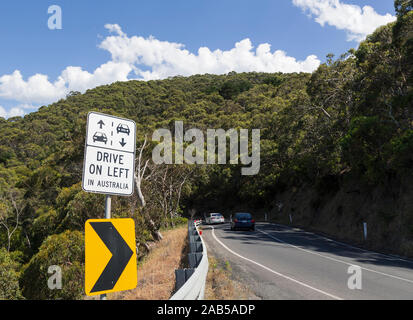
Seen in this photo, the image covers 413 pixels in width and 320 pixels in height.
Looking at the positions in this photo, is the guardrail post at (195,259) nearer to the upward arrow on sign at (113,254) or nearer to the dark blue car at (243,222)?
the upward arrow on sign at (113,254)

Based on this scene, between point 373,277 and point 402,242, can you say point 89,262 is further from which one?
point 402,242

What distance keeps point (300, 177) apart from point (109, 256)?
122 ft

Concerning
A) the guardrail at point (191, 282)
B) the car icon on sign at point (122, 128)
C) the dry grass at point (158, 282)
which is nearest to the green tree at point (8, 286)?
the dry grass at point (158, 282)

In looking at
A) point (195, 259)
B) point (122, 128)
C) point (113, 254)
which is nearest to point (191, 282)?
point (113, 254)

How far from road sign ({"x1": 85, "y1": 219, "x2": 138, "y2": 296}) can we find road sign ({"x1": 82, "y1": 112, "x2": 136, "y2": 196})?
0.46 metres

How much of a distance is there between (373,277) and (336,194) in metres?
20.4

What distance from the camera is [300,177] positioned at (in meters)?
38.8

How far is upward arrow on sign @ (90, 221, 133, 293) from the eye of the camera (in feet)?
12.4

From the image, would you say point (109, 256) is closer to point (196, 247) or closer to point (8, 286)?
point (196, 247)

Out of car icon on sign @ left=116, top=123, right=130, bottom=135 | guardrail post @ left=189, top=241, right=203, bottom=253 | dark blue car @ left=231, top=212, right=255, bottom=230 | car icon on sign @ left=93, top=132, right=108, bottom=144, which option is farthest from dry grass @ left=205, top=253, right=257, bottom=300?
dark blue car @ left=231, top=212, right=255, bottom=230

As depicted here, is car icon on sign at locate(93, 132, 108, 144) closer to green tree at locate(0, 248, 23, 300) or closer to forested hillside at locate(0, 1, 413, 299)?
forested hillside at locate(0, 1, 413, 299)

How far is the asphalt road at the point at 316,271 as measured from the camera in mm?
7758

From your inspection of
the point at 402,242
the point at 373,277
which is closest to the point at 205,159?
the point at 402,242

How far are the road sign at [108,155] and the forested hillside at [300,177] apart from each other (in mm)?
14666
